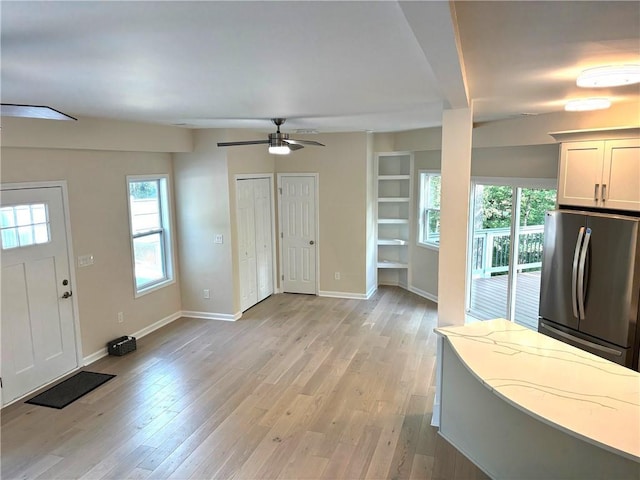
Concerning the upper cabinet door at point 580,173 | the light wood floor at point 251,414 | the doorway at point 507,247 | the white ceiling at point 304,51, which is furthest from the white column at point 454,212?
the doorway at point 507,247

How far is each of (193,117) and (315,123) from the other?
1447mm

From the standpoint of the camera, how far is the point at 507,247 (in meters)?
5.65

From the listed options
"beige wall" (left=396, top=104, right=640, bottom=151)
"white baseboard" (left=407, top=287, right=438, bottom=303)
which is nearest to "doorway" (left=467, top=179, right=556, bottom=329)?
"beige wall" (left=396, top=104, right=640, bottom=151)

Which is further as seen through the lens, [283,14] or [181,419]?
[181,419]

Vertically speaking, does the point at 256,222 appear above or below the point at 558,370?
above

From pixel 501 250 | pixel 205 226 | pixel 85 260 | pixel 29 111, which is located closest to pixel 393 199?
pixel 501 250

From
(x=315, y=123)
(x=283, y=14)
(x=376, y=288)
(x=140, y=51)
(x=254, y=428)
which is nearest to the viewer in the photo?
(x=283, y=14)

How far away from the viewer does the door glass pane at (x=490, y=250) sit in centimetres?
567

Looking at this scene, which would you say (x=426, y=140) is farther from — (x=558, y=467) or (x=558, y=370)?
(x=558, y=467)

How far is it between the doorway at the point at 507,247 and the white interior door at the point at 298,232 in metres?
2.55

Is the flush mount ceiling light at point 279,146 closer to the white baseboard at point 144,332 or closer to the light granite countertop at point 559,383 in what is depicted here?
the light granite countertop at point 559,383

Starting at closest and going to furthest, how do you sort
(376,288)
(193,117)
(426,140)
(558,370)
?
(558,370) < (193,117) < (426,140) < (376,288)

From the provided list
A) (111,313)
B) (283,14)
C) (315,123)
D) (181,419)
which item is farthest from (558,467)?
(111,313)

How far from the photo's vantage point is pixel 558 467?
2346 millimetres
